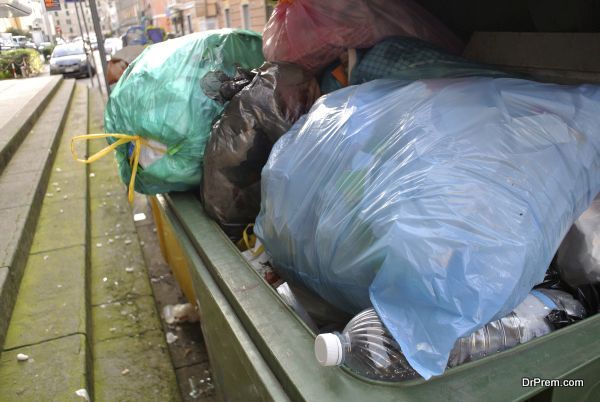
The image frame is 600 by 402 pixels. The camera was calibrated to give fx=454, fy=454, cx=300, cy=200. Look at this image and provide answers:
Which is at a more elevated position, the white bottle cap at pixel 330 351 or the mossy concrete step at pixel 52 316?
the white bottle cap at pixel 330 351

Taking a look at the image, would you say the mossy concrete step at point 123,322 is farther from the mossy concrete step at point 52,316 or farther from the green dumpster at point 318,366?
the green dumpster at point 318,366

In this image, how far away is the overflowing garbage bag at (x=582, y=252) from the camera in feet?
3.57

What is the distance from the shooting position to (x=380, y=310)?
2.80 feet

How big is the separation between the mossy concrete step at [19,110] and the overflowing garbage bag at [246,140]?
323 cm

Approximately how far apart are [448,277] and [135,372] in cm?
193

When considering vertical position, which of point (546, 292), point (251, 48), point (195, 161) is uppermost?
point (251, 48)

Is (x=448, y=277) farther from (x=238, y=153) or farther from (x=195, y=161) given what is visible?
(x=195, y=161)

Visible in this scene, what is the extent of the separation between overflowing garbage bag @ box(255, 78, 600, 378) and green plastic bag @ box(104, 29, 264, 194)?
2.02 ft

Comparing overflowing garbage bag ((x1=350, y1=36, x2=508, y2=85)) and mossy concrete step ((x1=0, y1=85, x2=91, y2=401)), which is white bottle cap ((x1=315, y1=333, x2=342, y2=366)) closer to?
overflowing garbage bag ((x1=350, y1=36, x2=508, y2=85))

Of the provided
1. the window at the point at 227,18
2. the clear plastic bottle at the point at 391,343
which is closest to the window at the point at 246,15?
the window at the point at 227,18

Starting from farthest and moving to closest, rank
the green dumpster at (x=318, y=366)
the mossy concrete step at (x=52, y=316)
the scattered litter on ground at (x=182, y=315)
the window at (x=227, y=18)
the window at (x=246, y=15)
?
the window at (x=227, y=18)
the window at (x=246, y=15)
the scattered litter on ground at (x=182, y=315)
the mossy concrete step at (x=52, y=316)
the green dumpster at (x=318, y=366)

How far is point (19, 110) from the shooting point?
6480 millimetres

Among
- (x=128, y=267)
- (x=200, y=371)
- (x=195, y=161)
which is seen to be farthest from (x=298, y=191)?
(x=128, y=267)

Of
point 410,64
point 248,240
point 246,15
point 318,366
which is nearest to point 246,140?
point 248,240
